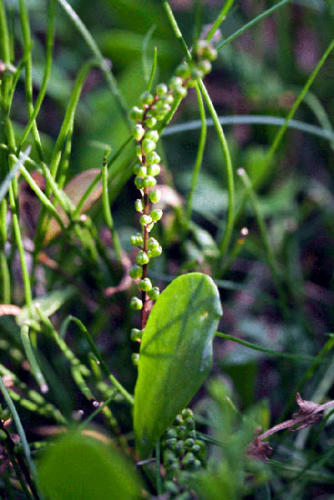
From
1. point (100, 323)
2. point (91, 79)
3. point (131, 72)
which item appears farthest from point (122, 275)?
point (91, 79)

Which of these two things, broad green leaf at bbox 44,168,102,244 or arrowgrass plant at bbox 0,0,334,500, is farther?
broad green leaf at bbox 44,168,102,244

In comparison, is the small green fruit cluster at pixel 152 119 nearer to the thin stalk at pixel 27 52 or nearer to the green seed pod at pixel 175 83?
the green seed pod at pixel 175 83

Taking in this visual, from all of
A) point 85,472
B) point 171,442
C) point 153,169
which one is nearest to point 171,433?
point 171,442

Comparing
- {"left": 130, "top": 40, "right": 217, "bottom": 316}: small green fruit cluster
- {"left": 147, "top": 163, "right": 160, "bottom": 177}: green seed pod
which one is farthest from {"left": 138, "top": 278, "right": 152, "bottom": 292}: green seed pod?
{"left": 147, "top": 163, "right": 160, "bottom": 177}: green seed pod

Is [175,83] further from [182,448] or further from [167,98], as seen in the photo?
[182,448]

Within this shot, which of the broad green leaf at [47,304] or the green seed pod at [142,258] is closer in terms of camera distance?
the green seed pod at [142,258]

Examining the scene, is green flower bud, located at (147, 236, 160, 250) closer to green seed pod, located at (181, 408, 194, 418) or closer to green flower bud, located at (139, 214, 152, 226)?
green flower bud, located at (139, 214, 152, 226)

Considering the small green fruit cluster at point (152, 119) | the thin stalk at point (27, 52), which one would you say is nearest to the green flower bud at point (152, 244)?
the small green fruit cluster at point (152, 119)

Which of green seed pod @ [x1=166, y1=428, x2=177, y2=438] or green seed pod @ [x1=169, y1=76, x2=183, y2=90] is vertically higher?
green seed pod @ [x1=169, y1=76, x2=183, y2=90]
